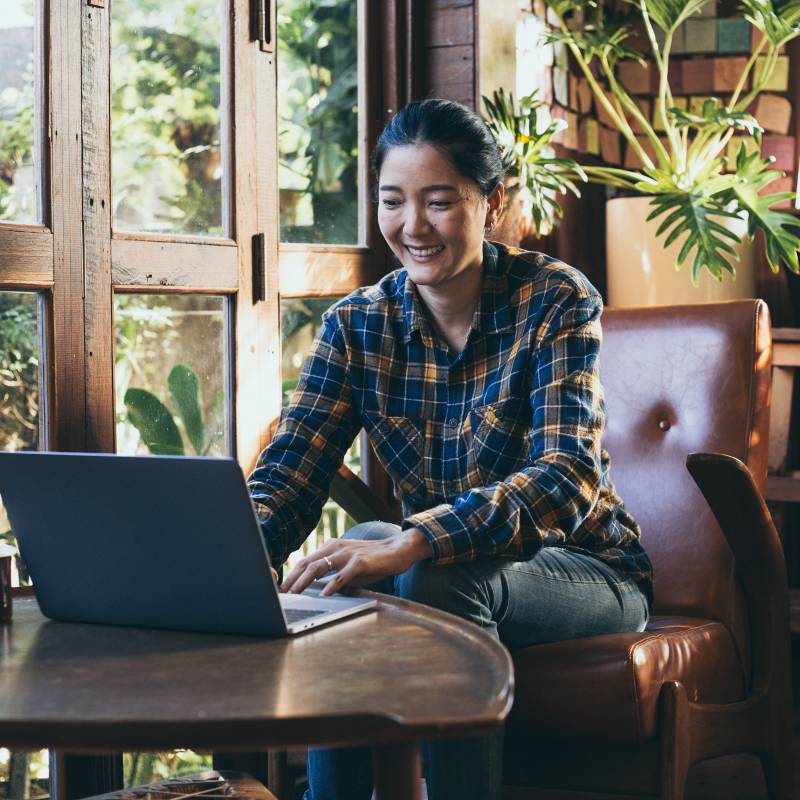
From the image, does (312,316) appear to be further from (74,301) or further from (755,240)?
(755,240)

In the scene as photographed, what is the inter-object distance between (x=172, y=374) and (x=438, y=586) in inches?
31.6

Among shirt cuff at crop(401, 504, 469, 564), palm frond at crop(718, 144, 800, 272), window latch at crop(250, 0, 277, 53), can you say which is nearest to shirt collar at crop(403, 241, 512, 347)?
shirt cuff at crop(401, 504, 469, 564)

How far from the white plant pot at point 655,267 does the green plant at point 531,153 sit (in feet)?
0.57

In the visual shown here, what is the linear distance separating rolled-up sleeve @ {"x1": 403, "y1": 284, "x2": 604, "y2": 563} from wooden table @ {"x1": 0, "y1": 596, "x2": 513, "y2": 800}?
29 cm

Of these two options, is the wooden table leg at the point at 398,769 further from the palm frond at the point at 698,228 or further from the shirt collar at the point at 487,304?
the palm frond at the point at 698,228

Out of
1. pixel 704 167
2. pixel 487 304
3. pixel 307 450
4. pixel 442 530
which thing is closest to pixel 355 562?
pixel 442 530

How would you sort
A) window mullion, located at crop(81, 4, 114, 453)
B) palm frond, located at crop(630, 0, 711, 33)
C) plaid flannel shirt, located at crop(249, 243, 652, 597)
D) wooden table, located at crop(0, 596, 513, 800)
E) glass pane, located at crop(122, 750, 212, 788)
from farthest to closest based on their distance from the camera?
1. palm frond, located at crop(630, 0, 711, 33)
2. glass pane, located at crop(122, 750, 212, 788)
3. window mullion, located at crop(81, 4, 114, 453)
4. plaid flannel shirt, located at crop(249, 243, 652, 597)
5. wooden table, located at crop(0, 596, 513, 800)

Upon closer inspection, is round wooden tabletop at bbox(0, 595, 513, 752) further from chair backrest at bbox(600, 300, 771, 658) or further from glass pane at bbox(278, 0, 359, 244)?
glass pane at bbox(278, 0, 359, 244)

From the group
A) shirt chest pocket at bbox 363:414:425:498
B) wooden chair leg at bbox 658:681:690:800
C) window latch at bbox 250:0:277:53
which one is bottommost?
wooden chair leg at bbox 658:681:690:800

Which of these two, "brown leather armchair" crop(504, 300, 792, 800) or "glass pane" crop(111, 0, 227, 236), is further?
"glass pane" crop(111, 0, 227, 236)

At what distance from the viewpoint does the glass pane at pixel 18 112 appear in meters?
1.82

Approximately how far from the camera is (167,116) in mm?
2133

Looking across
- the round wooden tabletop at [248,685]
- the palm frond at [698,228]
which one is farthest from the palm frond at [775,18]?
the round wooden tabletop at [248,685]

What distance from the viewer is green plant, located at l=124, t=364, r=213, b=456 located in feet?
6.88
